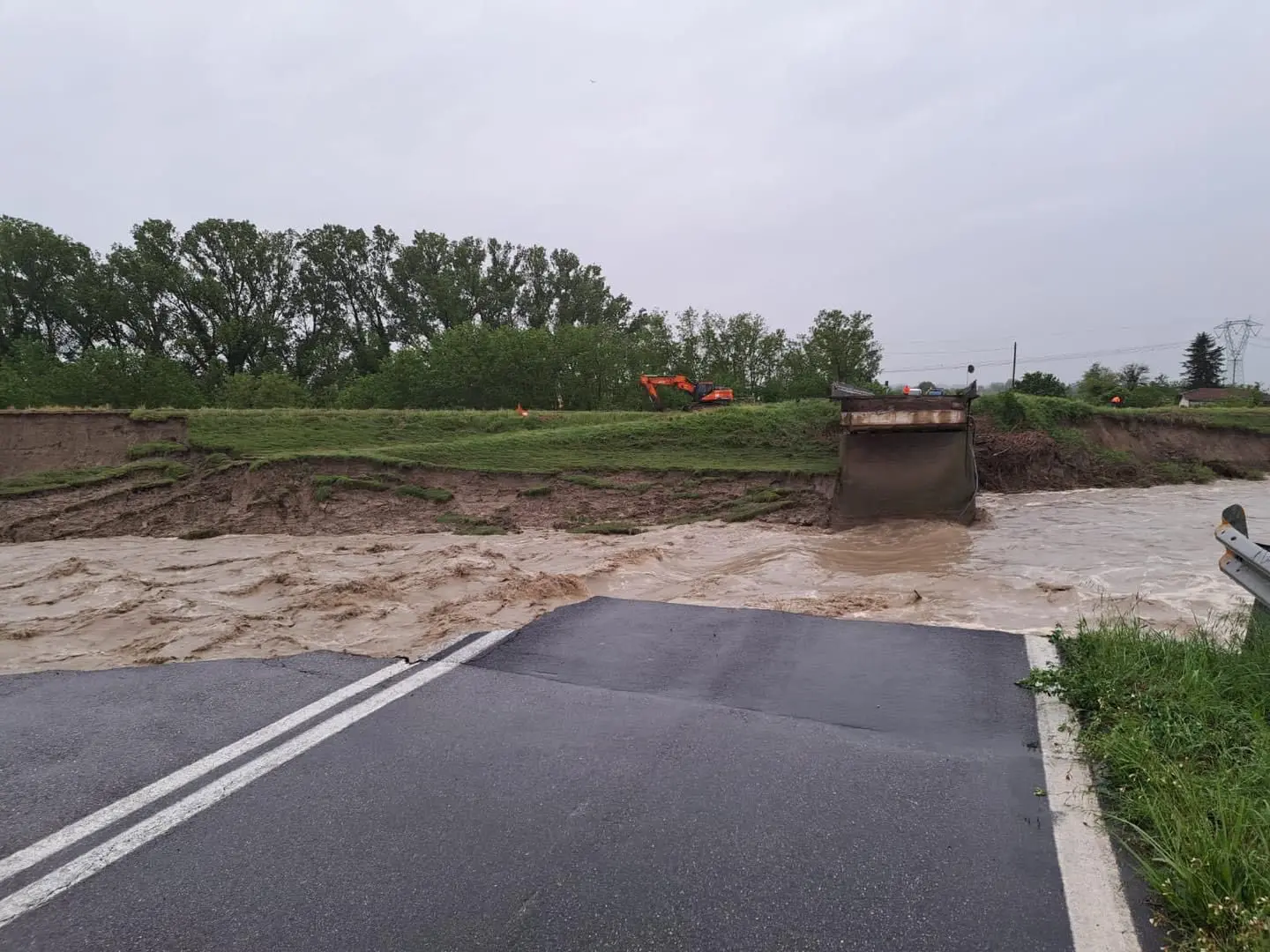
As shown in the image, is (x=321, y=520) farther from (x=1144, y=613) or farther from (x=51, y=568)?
(x=1144, y=613)

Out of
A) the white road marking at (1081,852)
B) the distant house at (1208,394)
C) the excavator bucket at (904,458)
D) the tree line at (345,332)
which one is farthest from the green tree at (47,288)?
the distant house at (1208,394)

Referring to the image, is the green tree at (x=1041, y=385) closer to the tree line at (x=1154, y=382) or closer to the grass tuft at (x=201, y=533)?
the tree line at (x=1154, y=382)

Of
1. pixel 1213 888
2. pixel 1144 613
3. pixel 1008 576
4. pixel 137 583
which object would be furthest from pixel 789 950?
pixel 137 583

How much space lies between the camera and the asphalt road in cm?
230

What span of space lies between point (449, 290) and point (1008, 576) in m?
45.6

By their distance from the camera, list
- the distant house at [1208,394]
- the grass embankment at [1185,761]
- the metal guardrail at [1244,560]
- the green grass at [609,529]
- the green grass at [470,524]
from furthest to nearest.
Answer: the distant house at [1208,394]
the green grass at [470,524]
the green grass at [609,529]
the metal guardrail at [1244,560]
the grass embankment at [1185,761]

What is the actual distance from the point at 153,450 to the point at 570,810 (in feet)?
51.3

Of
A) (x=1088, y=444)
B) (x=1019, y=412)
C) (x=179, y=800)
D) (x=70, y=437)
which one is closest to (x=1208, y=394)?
(x=1088, y=444)

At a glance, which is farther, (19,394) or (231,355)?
(231,355)

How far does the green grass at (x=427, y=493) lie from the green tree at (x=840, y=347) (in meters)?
29.8

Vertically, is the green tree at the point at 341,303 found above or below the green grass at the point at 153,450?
above

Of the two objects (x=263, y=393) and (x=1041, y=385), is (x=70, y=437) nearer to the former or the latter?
(x=263, y=393)

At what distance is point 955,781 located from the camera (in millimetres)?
3113

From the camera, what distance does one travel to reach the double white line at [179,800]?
101 inches
